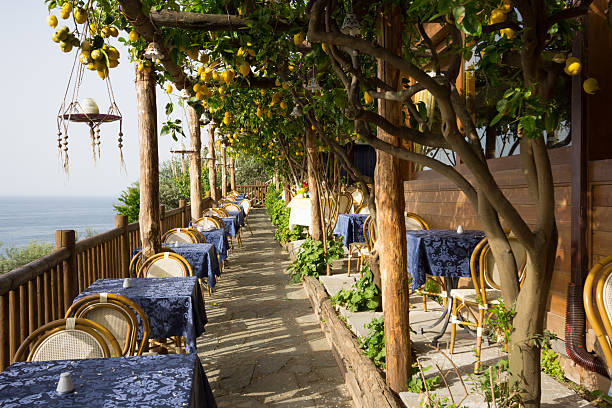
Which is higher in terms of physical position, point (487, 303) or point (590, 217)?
point (590, 217)

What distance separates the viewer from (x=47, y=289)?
3422 millimetres

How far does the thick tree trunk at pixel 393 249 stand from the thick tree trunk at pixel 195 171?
23.2ft

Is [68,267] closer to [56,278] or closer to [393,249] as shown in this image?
[56,278]

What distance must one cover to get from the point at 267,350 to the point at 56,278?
75.5 inches

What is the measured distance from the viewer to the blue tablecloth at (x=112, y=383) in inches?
62.7

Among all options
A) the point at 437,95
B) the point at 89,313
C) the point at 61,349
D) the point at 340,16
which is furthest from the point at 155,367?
the point at 340,16

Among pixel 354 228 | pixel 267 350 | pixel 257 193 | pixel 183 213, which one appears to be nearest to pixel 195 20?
pixel 267 350

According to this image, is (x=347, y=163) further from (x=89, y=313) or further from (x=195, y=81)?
(x=89, y=313)

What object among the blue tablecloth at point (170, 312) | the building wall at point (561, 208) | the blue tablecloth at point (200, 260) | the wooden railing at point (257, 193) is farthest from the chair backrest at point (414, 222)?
the wooden railing at point (257, 193)

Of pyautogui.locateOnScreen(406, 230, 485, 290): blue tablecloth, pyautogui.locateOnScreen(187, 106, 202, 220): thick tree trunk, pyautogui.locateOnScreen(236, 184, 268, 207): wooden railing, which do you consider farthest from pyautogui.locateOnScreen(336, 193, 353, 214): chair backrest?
pyautogui.locateOnScreen(236, 184, 268, 207): wooden railing

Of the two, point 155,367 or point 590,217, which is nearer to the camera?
point 155,367

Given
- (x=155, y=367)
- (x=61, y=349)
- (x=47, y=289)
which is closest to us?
(x=155, y=367)

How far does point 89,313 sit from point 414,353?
2169 millimetres

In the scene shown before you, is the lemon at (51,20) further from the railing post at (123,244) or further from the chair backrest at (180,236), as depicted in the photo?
the chair backrest at (180,236)
